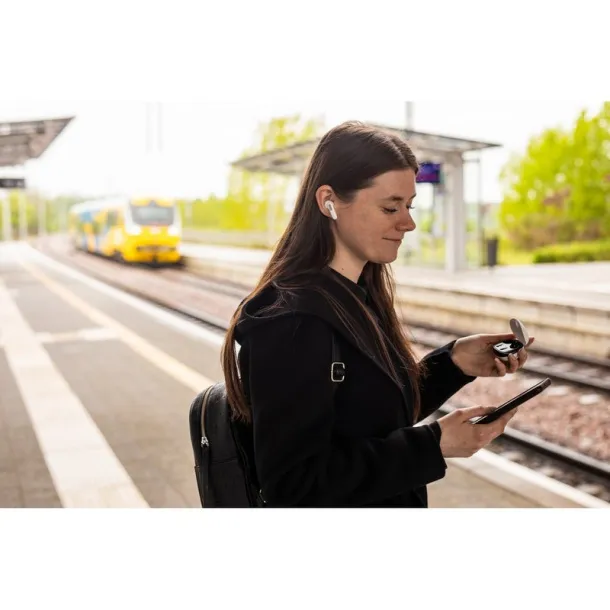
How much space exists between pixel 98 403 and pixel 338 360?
2896 millimetres

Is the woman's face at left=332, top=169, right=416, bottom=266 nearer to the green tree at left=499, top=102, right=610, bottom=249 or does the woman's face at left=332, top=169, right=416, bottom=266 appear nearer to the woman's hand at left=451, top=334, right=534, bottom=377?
the woman's hand at left=451, top=334, right=534, bottom=377

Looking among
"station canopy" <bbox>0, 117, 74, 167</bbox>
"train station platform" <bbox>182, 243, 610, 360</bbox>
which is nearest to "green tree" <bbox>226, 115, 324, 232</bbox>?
"train station platform" <bbox>182, 243, 610, 360</bbox>

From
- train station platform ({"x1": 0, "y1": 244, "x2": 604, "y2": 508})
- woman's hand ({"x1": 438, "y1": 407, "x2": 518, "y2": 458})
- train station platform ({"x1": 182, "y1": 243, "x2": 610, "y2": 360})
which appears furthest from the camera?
train station platform ({"x1": 182, "y1": 243, "x2": 610, "y2": 360})

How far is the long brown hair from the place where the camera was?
1.36m

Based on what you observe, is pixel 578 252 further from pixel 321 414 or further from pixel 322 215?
pixel 321 414

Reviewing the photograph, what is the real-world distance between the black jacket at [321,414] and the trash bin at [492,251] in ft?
27.1

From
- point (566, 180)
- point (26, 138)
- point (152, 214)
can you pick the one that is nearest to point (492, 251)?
point (566, 180)

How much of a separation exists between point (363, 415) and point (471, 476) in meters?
2.29

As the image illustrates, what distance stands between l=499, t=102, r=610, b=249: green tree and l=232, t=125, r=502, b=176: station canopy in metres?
0.50

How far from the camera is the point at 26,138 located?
3.93m
